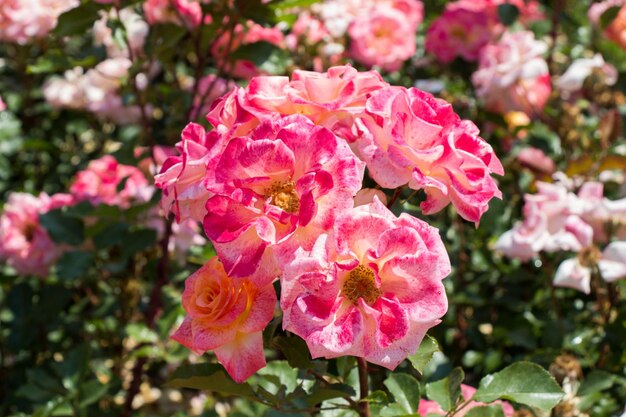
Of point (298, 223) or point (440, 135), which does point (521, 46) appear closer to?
point (440, 135)

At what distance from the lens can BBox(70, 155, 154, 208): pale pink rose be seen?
2.12 m

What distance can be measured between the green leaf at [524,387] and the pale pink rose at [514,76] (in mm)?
1227

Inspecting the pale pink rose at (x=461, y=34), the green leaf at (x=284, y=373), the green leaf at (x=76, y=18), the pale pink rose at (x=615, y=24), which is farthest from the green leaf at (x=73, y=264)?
the pale pink rose at (x=615, y=24)

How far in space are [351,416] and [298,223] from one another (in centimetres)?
48

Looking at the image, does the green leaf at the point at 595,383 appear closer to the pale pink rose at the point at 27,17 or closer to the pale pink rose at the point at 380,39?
the pale pink rose at the point at 380,39

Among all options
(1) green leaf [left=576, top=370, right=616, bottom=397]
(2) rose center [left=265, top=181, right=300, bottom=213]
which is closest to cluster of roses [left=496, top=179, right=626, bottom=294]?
(1) green leaf [left=576, top=370, right=616, bottom=397]

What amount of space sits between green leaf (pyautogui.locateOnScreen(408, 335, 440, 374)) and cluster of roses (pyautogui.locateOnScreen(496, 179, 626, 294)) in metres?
0.69

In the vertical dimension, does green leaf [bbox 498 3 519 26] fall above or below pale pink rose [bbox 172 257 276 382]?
below

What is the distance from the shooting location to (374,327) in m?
0.93

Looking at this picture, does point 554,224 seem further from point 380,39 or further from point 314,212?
point 380,39

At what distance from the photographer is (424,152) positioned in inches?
40.3

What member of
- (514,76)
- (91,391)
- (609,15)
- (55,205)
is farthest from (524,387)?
(609,15)

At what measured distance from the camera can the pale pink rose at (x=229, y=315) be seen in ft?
3.31

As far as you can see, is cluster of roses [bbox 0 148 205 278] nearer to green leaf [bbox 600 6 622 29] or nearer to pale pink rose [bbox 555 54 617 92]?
pale pink rose [bbox 555 54 617 92]
